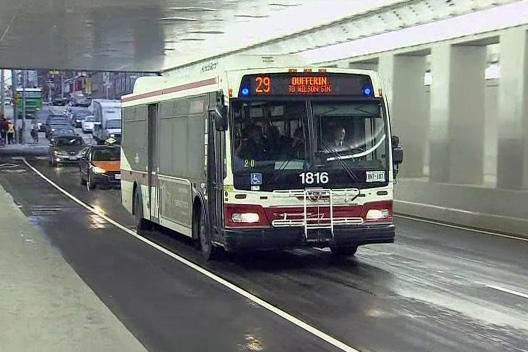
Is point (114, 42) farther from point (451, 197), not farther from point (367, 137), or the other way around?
point (367, 137)

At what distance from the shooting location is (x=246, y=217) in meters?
12.0

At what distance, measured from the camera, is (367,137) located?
491 inches

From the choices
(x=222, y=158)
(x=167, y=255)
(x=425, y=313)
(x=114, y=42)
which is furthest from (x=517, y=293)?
(x=114, y=42)

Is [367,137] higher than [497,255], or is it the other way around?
[367,137]

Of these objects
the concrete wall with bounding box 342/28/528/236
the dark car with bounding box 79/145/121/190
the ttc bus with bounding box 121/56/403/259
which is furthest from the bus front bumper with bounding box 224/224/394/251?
the dark car with bounding box 79/145/121/190

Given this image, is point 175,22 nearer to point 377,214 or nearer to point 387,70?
point 387,70

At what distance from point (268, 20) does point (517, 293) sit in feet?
60.1

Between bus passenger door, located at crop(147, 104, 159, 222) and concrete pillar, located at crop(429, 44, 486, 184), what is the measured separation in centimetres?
904

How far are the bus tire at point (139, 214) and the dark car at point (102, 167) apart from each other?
502 inches

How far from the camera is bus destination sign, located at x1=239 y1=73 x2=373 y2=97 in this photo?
1226 centimetres

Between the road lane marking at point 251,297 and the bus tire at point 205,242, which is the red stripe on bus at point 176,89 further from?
the road lane marking at point 251,297

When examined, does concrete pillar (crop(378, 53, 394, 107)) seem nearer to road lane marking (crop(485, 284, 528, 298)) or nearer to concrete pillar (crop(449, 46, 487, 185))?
concrete pillar (crop(449, 46, 487, 185))

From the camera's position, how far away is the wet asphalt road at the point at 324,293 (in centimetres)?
806

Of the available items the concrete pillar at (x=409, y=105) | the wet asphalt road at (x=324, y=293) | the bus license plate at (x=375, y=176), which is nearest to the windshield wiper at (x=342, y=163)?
the bus license plate at (x=375, y=176)
